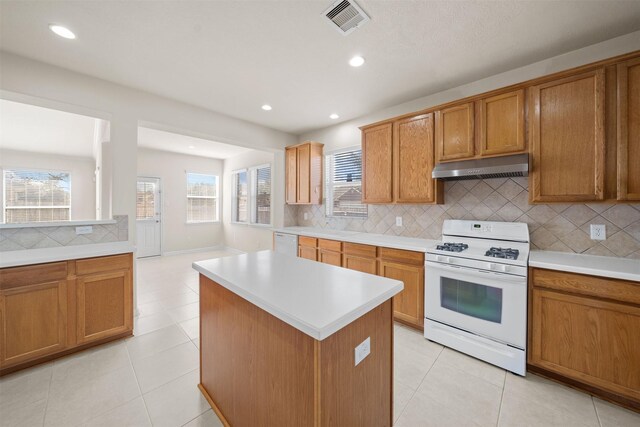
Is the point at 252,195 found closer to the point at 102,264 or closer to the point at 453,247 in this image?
the point at 102,264

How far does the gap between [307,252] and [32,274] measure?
2842 mm

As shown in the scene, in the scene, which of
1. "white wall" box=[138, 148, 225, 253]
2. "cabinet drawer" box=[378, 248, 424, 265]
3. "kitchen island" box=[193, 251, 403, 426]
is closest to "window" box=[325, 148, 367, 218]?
"cabinet drawer" box=[378, 248, 424, 265]

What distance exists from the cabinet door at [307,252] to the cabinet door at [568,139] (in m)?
2.63

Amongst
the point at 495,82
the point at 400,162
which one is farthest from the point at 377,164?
the point at 495,82

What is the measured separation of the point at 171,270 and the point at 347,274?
484 cm

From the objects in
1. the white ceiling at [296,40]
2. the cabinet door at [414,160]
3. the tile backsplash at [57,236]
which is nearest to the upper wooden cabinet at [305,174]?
the white ceiling at [296,40]

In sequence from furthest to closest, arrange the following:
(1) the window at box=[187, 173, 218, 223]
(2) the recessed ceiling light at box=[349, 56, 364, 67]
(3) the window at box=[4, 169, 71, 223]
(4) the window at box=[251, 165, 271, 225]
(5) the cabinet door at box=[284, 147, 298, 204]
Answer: (1) the window at box=[187, 173, 218, 223]
(4) the window at box=[251, 165, 271, 225]
(3) the window at box=[4, 169, 71, 223]
(5) the cabinet door at box=[284, 147, 298, 204]
(2) the recessed ceiling light at box=[349, 56, 364, 67]

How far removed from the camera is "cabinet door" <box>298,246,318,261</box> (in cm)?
373

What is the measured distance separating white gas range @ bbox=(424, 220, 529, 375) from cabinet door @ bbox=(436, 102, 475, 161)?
77 cm

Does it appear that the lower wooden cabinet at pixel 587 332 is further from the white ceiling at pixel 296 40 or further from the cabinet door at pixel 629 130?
the white ceiling at pixel 296 40

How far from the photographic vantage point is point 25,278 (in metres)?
2.00

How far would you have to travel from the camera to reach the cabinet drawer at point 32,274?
192 cm

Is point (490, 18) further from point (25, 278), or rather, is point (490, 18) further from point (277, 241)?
point (25, 278)

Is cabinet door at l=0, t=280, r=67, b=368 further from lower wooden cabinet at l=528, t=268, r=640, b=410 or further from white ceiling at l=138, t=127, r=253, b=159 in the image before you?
lower wooden cabinet at l=528, t=268, r=640, b=410
